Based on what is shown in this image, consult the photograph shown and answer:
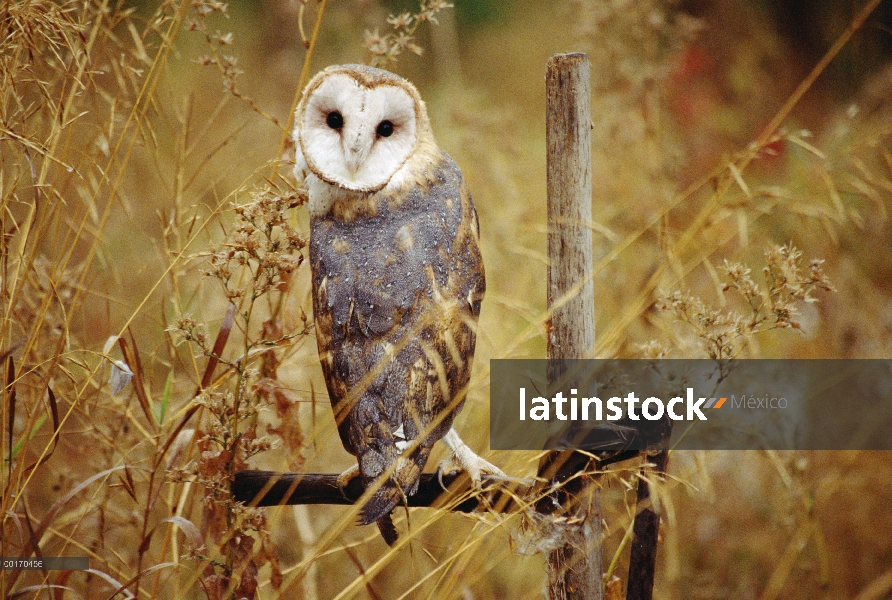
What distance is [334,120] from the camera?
4.55ft

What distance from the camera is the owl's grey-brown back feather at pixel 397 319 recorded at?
1.36 meters

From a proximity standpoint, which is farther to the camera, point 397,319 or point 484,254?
point 484,254

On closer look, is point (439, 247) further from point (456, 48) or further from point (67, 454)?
point (456, 48)

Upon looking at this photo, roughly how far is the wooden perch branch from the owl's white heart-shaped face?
603 millimetres

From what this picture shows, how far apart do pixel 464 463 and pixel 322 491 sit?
303mm

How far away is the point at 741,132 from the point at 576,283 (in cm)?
268

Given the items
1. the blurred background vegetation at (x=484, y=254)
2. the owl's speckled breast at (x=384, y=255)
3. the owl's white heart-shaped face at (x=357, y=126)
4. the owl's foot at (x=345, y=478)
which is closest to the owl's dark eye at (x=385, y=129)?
the owl's white heart-shaped face at (x=357, y=126)

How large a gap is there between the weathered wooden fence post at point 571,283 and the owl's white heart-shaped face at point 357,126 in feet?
0.92

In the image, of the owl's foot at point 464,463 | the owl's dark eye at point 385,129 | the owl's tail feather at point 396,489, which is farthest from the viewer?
the owl's foot at point 464,463
